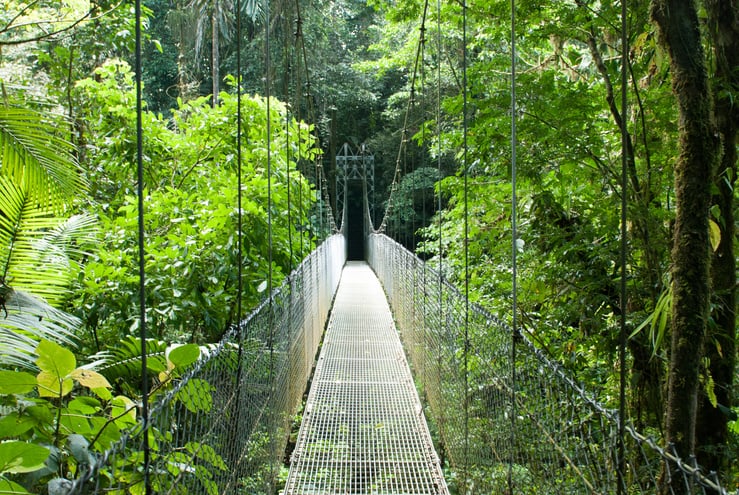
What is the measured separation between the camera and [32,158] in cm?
172

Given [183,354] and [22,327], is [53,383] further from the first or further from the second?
[22,327]

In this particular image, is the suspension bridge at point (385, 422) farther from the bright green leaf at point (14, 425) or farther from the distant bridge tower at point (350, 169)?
the distant bridge tower at point (350, 169)

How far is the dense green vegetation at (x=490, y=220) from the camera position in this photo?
3.61 feet

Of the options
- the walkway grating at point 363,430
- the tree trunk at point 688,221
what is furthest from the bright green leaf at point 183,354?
the walkway grating at point 363,430

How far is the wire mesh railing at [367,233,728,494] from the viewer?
100 centimetres

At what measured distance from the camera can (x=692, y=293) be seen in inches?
42.4

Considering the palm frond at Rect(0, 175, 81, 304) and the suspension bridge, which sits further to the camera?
the palm frond at Rect(0, 175, 81, 304)

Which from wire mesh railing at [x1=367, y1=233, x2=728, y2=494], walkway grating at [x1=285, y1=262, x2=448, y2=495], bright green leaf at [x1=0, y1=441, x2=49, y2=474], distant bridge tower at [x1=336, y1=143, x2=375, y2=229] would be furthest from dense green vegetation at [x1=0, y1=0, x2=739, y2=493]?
distant bridge tower at [x1=336, y1=143, x2=375, y2=229]

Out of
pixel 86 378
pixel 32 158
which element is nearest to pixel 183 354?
pixel 86 378

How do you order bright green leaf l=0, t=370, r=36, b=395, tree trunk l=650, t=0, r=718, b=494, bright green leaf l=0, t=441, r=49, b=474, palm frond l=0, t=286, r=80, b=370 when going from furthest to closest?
palm frond l=0, t=286, r=80, b=370, tree trunk l=650, t=0, r=718, b=494, bright green leaf l=0, t=370, r=36, b=395, bright green leaf l=0, t=441, r=49, b=474

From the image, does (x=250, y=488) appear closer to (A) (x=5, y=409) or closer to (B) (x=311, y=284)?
(A) (x=5, y=409)

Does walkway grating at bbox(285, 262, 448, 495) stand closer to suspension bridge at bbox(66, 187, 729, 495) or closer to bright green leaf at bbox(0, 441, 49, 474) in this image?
suspension bridge at bbox(66, 187, 729, 495)

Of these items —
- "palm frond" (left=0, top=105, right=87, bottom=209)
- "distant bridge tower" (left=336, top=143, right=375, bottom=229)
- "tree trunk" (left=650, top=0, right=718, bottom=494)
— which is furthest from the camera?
"distant bridge tower" (left=336, top=143, right=375, bottom=229)

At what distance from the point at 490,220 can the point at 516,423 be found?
1.81 meters
